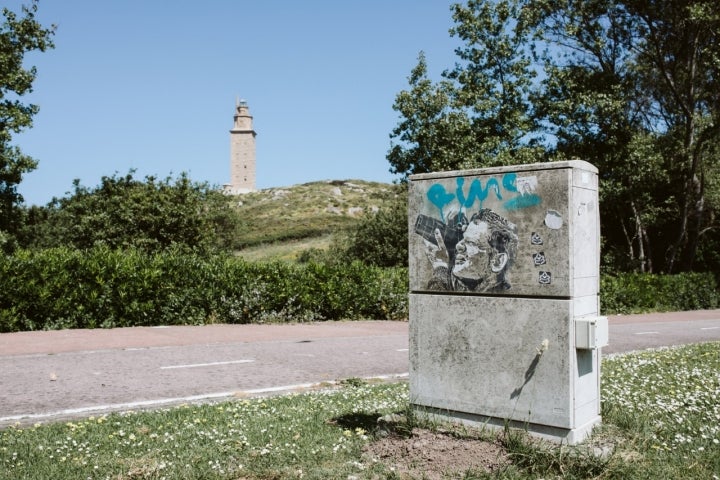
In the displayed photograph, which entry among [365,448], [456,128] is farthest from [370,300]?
[365,448]

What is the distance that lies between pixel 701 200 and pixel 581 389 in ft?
98.8

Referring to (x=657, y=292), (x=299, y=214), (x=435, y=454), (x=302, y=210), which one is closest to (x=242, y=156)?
(x=302, y=210)

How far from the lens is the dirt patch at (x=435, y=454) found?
4426 millimetres

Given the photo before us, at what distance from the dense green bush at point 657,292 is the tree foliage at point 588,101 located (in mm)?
1908

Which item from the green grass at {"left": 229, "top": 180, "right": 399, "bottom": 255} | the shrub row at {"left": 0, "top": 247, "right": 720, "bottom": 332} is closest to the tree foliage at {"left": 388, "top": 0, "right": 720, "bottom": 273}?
the shrub row at {"left": 0, "top": 247, "right": 720, "bottom": 332}

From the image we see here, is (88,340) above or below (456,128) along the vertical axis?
below

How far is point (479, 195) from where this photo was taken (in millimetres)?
5082

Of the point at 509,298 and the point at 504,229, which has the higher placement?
the point at 504,229

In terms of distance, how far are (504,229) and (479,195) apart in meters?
0.36

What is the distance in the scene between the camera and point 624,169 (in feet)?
93.5

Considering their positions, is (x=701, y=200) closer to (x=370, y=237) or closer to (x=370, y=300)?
(x=370, y=237)

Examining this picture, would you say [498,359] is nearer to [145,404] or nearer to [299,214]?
[145,404]

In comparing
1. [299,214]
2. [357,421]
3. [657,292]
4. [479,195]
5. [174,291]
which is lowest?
[357,421]

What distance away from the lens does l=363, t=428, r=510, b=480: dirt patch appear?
4426 millimetres
